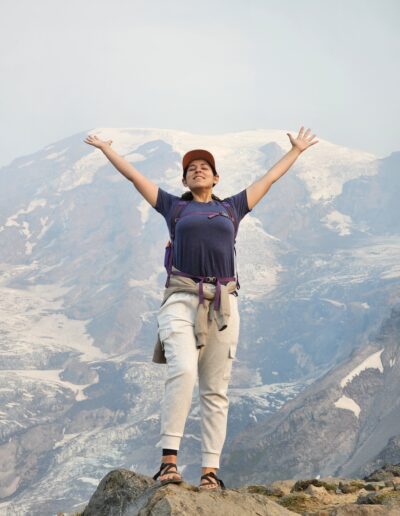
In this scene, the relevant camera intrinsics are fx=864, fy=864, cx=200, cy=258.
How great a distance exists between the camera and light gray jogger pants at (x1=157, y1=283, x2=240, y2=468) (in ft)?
30.7

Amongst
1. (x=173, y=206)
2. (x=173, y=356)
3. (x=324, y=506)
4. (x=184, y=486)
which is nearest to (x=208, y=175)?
(x=173, y=206)

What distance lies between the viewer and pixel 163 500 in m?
8.34

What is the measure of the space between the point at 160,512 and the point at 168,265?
304cm

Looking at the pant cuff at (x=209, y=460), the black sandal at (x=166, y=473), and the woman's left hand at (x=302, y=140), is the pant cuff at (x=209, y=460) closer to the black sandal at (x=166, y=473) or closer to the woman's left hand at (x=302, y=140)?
the black sandal at (x=166, y=473)

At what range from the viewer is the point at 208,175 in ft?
33.6

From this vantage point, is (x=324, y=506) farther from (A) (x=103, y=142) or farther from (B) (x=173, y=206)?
(A) (x=103, y=142)

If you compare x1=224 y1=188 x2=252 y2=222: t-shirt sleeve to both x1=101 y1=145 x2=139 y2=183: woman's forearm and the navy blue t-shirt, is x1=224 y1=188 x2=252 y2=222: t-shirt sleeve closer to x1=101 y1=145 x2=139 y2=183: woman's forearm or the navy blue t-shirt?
the navy blue t-shirt

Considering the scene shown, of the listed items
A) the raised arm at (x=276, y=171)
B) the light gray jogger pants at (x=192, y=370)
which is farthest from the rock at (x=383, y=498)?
the raised arm at (x=276, y=171)

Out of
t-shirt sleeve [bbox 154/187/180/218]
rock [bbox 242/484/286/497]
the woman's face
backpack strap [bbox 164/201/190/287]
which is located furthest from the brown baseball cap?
rock [bbox 242/484/286/497]

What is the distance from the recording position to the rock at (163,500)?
8314mm

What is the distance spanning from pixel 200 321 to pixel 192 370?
56 cm

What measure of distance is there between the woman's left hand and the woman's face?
67.5 inches

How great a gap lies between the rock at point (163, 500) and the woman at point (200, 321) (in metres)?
0.38

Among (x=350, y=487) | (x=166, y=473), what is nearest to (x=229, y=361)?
(x=166, y=473)
